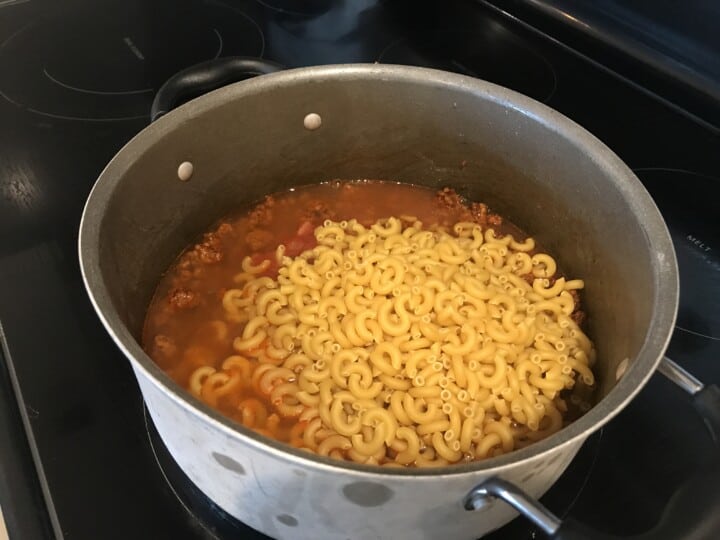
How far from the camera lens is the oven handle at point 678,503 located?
69 cm

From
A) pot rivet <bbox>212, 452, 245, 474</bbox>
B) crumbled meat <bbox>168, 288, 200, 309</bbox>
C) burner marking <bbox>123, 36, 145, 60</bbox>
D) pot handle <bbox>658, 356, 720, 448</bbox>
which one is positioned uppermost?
pot handle <bbox>658, 356, 720, 448</bbox>

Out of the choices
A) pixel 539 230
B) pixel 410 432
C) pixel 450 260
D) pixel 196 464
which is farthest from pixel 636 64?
pixel 196 464

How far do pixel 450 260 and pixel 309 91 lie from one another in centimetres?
37

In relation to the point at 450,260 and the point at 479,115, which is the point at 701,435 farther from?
the point at 479,115

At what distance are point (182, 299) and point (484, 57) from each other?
2.79 feet

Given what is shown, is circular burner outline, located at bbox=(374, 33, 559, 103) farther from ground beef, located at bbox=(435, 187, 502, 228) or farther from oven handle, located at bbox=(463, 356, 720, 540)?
oven handle, located at bbox=(463, 356, 720, 540)

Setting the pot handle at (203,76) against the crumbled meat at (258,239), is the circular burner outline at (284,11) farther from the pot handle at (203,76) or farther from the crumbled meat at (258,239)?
the crumbled meat at (258,239)

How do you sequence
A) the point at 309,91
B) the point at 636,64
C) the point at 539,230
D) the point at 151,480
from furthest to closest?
the point at 636,64, the point at 539,230, the point at 309,91, the point at 151,480

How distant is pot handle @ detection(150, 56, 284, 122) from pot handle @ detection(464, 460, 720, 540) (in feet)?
2.60

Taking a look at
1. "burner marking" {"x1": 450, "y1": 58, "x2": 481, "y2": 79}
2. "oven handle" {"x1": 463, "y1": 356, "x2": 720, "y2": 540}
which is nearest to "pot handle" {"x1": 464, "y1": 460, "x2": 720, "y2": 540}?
"oven handle" {"x1": 463, "y1": 356, "x2": 720, "y2": 540}

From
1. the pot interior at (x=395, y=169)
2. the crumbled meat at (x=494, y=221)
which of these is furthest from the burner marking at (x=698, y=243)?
the crumbled meat at (x=494, y=221)

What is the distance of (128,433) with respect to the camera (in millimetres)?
1005

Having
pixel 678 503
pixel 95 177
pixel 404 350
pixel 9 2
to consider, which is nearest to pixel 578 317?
pixel 404 350

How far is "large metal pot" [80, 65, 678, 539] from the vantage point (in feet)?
2.37
